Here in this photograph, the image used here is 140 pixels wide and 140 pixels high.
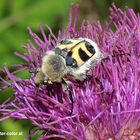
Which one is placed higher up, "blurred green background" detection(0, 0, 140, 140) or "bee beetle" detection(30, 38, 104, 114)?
"blurred green background" detection(0, 0, 140, 140)

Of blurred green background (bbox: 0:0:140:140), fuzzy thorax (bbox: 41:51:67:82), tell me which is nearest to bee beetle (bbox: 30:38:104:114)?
fuzzy thorax (bbox: 41:51:67:82)

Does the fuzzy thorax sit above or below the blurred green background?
below

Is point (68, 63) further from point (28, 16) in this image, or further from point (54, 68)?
Answer: point (28, 16)

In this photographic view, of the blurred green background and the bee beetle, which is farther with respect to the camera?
the blurred green background

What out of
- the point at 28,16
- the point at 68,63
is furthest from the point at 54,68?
the point at 28,16

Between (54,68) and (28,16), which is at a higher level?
(28,16)

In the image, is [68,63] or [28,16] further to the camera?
[28,16]

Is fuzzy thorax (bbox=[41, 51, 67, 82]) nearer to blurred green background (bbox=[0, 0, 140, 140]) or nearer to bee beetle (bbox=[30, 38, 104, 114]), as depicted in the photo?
bee beetle (bbox=[30, 38, 104, 114])

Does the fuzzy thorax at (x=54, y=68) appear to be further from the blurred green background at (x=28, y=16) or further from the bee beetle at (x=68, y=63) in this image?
the blurred green background at (x=28, y=16)

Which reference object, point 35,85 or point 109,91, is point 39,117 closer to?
point 35,85
